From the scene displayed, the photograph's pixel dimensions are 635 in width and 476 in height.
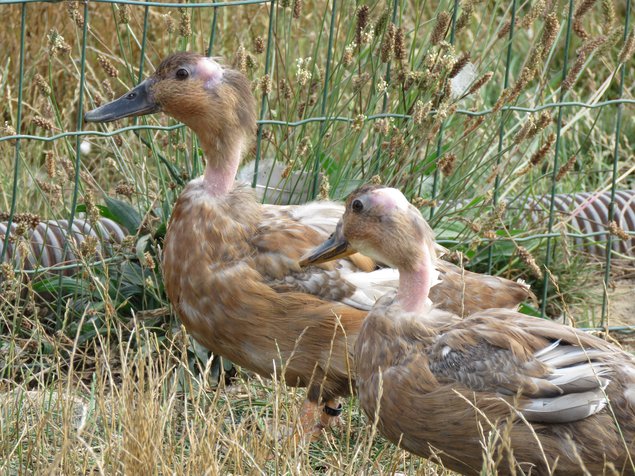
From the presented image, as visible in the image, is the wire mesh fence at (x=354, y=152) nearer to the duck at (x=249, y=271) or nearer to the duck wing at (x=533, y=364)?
the duck at (x=249, y=271)

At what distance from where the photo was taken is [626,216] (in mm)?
5727

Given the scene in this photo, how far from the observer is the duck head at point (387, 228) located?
3.25 meters

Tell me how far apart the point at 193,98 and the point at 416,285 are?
109 cm

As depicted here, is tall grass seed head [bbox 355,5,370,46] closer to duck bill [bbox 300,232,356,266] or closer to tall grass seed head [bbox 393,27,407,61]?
tall grass seed head [bbox 393,27,407,61]

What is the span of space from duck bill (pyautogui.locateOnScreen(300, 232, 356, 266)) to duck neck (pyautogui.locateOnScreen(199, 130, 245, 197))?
54cm

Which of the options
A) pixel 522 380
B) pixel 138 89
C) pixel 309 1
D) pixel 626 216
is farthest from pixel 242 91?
pixel 309 1

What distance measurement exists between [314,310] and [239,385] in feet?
2.54

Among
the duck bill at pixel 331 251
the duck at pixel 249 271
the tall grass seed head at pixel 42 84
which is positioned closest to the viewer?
the duck bill at pixel 331 251

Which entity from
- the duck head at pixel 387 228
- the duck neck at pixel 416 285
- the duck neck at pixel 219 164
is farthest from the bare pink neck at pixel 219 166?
the duck neck at pixel 416 285

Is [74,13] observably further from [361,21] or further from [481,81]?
[481,81]

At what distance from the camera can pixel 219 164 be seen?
3.88 meters

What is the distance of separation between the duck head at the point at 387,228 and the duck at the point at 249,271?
0.40 meters

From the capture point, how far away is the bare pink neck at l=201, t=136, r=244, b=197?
3.87 meters

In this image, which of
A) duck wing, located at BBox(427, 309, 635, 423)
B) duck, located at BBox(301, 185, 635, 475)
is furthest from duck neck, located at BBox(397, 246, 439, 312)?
duck wing, located at BBox(427, 309, 635, 423)
